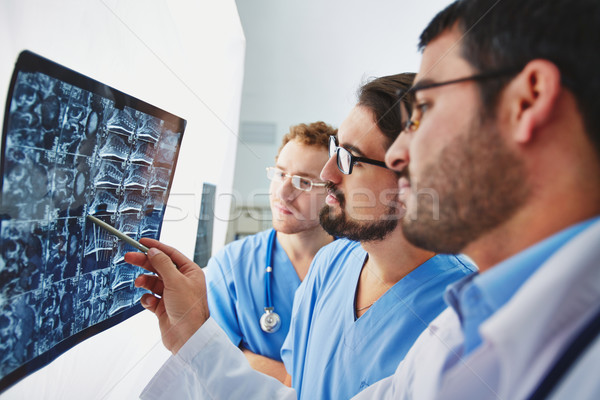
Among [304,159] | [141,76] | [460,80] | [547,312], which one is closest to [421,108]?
[460,80]

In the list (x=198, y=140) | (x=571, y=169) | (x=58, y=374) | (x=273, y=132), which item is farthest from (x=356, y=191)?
(x=273, y=132)

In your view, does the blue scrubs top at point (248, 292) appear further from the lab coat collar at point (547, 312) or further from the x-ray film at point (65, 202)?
the lab coat collar at point (547, 312)

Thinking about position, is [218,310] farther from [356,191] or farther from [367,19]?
[367,19]

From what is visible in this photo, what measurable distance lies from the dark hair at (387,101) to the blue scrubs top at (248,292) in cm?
55

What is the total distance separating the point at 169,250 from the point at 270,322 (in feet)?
1.64

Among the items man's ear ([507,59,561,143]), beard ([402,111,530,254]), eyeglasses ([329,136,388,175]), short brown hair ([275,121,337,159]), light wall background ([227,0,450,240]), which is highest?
light wall background ([227,0,450,240])

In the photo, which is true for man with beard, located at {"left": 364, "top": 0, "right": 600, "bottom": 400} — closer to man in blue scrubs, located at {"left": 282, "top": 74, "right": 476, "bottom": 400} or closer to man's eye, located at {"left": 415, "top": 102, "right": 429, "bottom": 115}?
man's eye, located at {"left": 415, "top": 102, "right": 429, "bottom": 115}

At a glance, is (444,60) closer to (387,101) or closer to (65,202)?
(387,101)

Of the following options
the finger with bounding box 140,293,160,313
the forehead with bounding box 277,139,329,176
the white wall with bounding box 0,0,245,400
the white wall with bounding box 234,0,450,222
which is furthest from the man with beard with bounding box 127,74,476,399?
the white wall with bounding box 234,0,450,222

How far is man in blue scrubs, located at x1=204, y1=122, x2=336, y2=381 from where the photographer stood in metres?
1.06

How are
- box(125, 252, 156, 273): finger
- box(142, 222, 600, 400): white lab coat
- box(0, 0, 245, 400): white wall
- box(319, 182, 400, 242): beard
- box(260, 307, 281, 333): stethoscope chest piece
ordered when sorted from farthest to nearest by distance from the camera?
box(260, 307, 281, 333): stethoscope chest piece < box(319, 182, 400, 242): beard < box(125, 252, 156, 273): finger < box(0, 0, 245, 400): white wall < box(142, 222, 600, 400): white lab coat

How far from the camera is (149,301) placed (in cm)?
63

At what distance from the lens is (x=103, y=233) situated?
0.56 m

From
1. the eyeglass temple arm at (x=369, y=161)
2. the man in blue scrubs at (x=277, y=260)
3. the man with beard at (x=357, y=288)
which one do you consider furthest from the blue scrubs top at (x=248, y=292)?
the eyeglass temple arm at (x=369, y=161)
